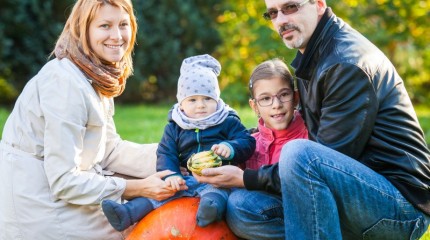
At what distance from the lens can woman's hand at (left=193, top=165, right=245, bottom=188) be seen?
12.7 ft

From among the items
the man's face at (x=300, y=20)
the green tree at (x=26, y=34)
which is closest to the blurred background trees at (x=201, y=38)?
the green tree at (x=26, y=34)

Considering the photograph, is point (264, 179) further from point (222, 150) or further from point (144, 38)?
point (144, 38)

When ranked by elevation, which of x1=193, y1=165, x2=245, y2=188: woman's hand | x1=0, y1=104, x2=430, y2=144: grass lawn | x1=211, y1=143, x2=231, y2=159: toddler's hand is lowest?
x1=0, y1=104, x2=430, y2=144: grass lawn

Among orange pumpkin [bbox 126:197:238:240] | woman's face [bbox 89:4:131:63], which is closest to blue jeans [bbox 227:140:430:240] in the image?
orange pumpkin [bbox 126:197:238:240]

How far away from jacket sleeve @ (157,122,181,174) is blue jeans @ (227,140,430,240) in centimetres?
94

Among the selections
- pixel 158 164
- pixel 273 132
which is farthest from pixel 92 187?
pixel 273 132

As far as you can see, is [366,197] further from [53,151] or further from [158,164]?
[53,151]

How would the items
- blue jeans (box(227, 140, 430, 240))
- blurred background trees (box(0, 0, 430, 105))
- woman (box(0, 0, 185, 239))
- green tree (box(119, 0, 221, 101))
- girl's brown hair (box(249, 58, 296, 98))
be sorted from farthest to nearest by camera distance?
green tree (box(119, 0, 221, 101)), blurred background trees (box(0, 0, 430, 105)), girl's brown hair (box(249, 58, 296, 98)), woman (box(0, 0, 185, 239)), blue jeans (box(227, 140, 430, 240))

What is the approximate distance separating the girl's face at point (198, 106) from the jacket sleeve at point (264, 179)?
0.68m

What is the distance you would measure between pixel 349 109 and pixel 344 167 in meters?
0.32

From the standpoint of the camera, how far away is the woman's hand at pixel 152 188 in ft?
13.2

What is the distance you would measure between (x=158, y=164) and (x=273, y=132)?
0.77 metres

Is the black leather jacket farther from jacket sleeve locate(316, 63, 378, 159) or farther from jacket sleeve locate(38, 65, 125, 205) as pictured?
jacket sleeve locate(38, 65, 125, 205)

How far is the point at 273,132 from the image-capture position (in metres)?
4.34
